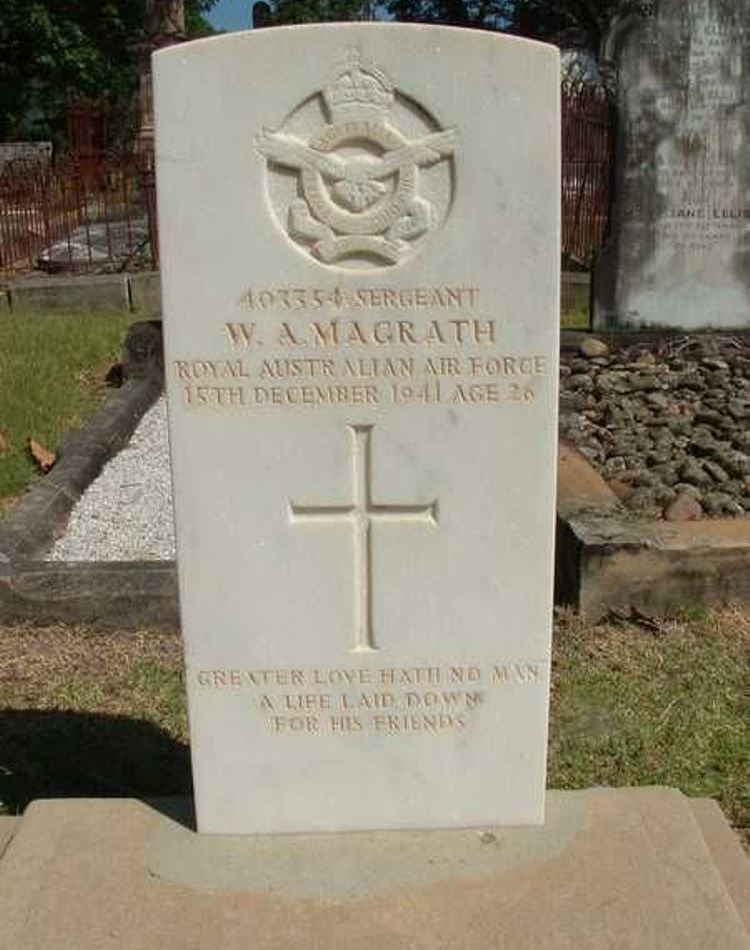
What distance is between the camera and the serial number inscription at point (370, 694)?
245 centimetres

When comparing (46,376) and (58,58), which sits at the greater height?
(58,58)

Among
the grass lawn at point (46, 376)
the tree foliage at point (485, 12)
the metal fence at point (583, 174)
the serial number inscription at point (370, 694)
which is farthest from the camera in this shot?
the tree foliage at point (485, 12)

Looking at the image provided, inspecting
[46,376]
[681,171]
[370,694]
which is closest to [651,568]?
[370,694]

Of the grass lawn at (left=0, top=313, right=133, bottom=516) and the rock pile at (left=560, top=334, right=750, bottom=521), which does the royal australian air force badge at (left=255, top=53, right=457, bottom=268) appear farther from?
the grass lawn at (left=0, top=313, right=133, bottom=516)

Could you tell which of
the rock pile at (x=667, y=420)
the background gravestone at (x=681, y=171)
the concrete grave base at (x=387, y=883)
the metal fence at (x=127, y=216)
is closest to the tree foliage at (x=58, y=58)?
the metal fence at (x=127, y=216)

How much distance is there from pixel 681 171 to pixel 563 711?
523 cm

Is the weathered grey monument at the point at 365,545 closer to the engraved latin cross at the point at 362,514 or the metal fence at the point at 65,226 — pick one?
the engraved latin cross at the point at 362,514

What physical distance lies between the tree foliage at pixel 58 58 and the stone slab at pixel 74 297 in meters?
20.7

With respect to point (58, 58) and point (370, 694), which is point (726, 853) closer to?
point (370, 694)

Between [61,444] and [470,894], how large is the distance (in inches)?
175

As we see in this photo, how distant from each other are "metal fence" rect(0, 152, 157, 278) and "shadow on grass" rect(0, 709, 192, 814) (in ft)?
27.9

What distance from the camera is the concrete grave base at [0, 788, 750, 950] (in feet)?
7.13

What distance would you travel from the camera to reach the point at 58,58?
30828 millimetres

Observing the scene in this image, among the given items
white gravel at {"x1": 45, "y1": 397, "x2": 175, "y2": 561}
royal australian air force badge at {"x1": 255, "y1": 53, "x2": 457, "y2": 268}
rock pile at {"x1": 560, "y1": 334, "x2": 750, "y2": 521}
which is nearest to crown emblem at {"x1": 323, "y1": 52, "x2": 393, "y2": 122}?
royal australian air force badge at {"x1": 255, "y1": 53, "x2": 457, "y2": 268}
